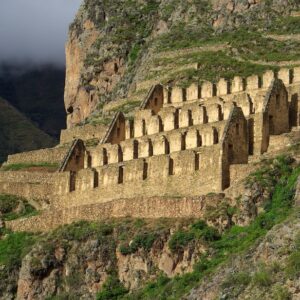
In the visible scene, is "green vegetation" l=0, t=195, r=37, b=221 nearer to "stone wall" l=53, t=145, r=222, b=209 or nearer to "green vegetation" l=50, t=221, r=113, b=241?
"stone wall" l=53, t=145, r=222, b=209

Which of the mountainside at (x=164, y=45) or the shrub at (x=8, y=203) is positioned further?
the mountainside at (x=164, y=45)

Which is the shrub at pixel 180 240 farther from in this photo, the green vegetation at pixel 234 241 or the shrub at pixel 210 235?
the shrub at pixel 210 235

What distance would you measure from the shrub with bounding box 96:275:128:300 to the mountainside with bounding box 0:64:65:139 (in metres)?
97.7

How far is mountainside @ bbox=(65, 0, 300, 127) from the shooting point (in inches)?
3952

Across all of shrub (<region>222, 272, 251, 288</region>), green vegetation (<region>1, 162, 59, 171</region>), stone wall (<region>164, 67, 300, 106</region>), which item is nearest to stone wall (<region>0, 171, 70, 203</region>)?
green vegetation (<region>1, 162, 59, 171</region>)

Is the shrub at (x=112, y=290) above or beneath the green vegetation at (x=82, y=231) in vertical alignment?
beneath

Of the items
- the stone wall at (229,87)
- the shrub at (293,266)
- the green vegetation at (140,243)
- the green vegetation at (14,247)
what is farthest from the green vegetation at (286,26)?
the shrub at (293,266)

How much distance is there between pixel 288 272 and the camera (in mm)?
59875

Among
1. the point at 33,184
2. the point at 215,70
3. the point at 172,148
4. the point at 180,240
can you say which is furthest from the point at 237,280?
the point at 215,70

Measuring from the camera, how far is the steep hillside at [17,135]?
14612cm

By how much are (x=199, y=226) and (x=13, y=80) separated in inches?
4477

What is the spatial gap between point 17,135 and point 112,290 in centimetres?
8010

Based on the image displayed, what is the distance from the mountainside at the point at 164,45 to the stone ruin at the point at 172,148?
8.67m

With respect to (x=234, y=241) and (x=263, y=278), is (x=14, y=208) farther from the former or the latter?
(x=263, y=278)
